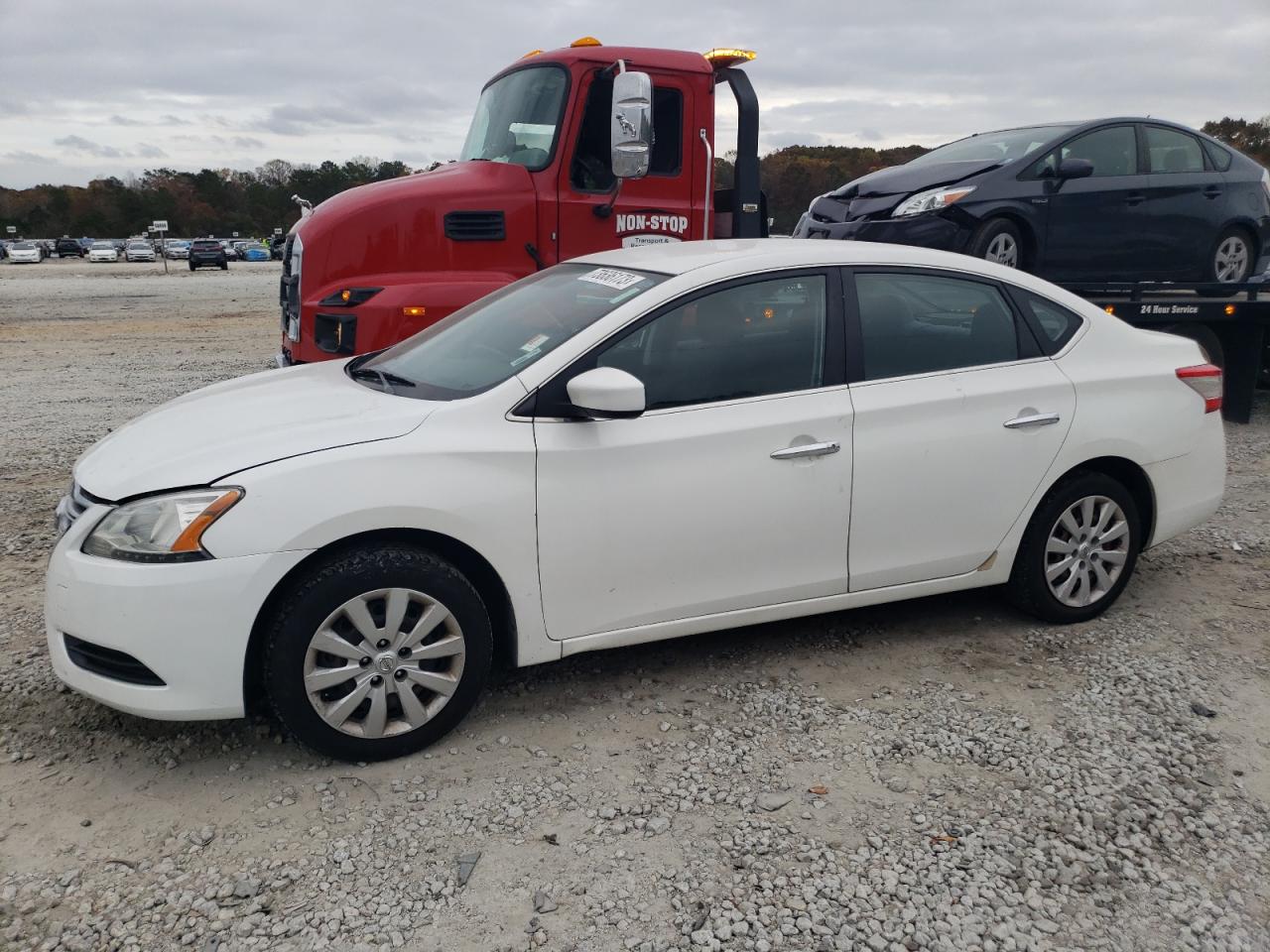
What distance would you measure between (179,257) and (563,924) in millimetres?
69392

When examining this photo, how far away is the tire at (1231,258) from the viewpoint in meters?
8.59

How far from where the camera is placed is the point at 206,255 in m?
47.7

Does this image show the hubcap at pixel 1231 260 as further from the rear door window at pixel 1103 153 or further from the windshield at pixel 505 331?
the windshield at pixel 505 331

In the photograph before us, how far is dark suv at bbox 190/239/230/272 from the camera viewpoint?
47.3 m

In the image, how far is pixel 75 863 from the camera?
282 cm

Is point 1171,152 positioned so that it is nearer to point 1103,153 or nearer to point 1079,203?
point 1103,153

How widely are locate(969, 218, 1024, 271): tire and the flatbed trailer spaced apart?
469mm

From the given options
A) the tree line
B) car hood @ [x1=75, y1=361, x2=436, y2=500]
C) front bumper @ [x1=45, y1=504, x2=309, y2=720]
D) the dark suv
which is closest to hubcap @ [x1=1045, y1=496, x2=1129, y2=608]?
car hood @ [x1=75, y1=361, x2=436, y2=500]

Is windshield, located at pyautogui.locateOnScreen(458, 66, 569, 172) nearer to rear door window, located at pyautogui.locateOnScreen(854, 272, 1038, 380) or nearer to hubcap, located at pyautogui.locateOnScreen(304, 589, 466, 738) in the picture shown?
rear door window, located at pyautogui.locateOnScreen(854, 272, 1038, 380)

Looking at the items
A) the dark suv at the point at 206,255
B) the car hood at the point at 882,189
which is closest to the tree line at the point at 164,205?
the dark suv at the point at 206,255

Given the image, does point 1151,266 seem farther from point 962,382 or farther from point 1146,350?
point 962,382

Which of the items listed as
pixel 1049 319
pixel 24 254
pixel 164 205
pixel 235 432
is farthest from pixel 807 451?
pixel 164 205

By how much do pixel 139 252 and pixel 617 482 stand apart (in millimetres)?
65656

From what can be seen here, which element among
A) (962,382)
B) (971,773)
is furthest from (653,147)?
(971,773)
